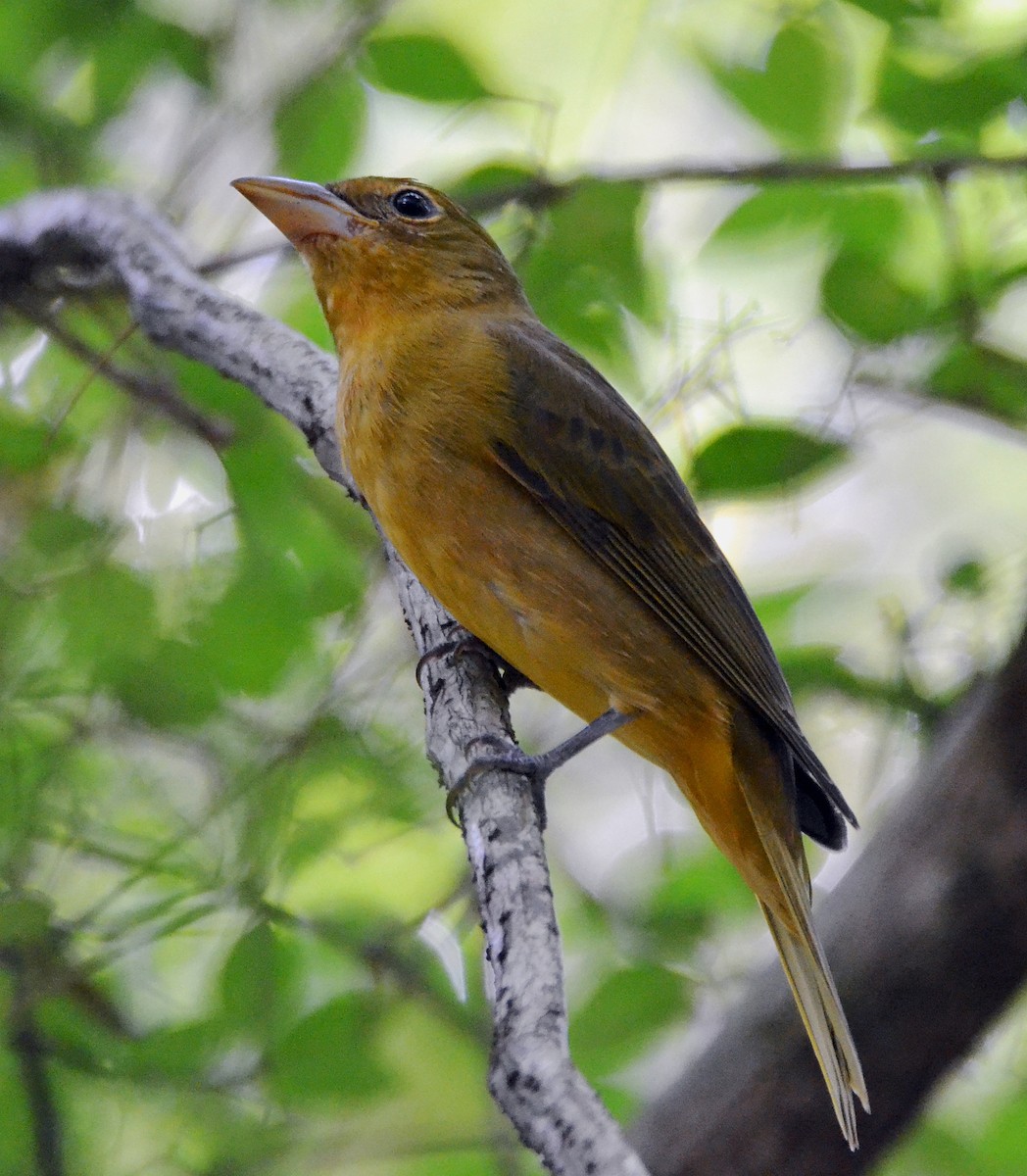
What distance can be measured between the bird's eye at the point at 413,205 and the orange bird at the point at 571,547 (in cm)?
16

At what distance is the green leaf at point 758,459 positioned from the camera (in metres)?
2.84

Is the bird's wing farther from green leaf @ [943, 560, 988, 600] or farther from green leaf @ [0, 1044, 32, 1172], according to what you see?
green leaf @ [0, 1044, 32, 1172]

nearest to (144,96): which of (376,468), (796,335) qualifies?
(376,468)

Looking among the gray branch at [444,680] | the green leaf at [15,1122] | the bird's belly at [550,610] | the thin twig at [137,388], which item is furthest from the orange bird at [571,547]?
the green leaf at [15,1122]

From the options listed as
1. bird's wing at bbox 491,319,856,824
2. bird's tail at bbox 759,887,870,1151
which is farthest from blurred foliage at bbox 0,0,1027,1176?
bird's tail at bbox 759,887,870,1151

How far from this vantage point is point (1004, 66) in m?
2.85

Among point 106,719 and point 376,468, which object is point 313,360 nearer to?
point 376,468

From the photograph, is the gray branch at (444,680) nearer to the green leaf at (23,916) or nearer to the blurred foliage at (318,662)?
the blurred foliage at (318,662)

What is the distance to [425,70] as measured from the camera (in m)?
3.16

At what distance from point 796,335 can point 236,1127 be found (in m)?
2.16

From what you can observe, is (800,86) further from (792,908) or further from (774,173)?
(792,908)

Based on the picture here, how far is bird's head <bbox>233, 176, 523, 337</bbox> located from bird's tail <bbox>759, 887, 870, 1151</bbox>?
1.68 meters

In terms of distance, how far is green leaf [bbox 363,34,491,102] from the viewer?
3.15 meters

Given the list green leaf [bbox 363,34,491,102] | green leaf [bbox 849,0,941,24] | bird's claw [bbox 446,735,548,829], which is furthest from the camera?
green leaf [bbox 363,34,491,102]
